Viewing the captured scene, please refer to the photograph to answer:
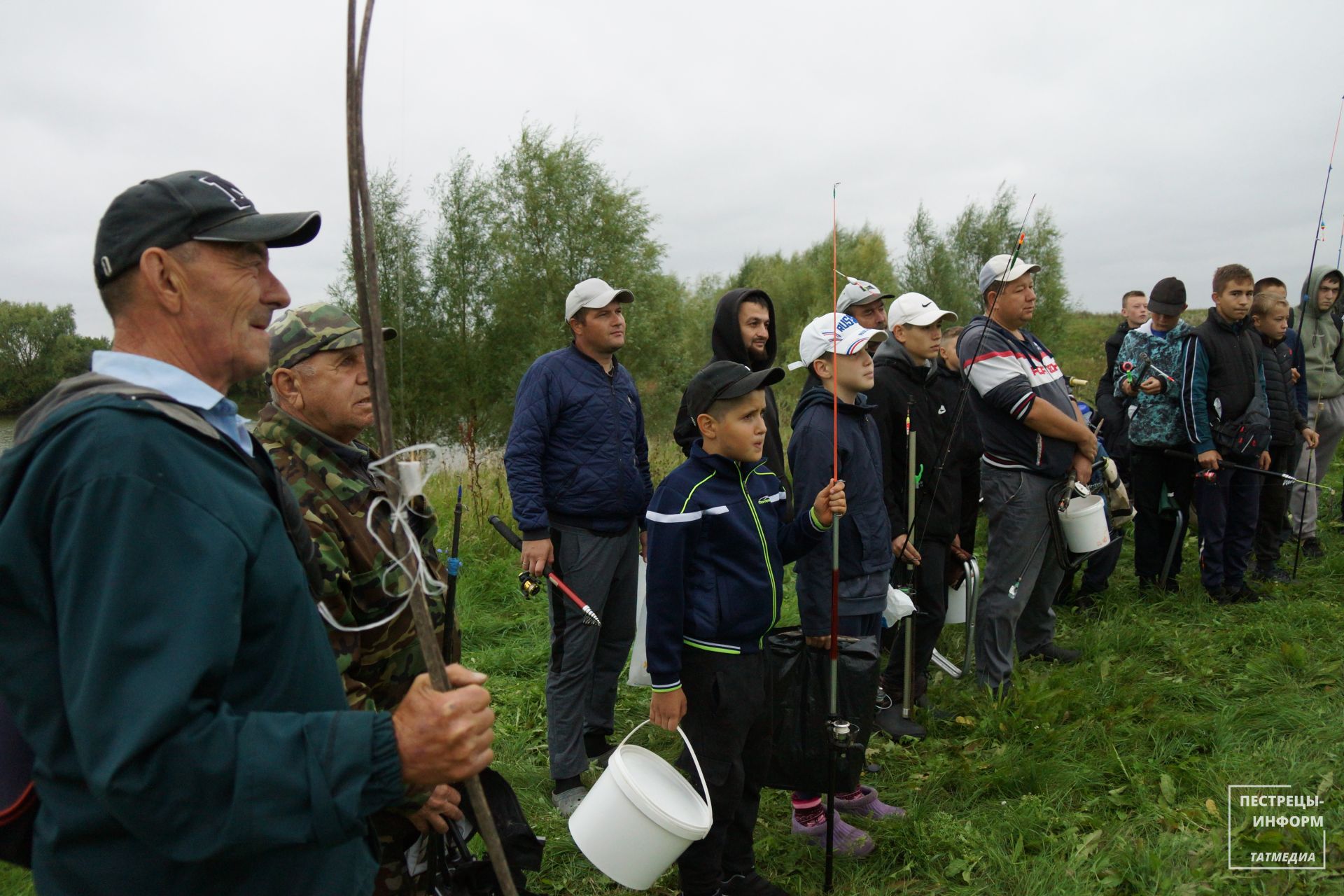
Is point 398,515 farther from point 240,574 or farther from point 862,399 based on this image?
point 862,399

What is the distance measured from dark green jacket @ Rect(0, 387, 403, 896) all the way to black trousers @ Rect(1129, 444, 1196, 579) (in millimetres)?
6559

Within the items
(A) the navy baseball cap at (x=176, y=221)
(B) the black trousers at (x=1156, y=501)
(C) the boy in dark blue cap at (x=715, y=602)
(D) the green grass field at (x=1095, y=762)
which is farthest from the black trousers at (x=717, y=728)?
(B) the black trousers at (x=1156, y=501)

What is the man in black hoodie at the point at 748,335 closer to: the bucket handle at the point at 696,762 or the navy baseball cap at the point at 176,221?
the bucket handle at the point at 696,762

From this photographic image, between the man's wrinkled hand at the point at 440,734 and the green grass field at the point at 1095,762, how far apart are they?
220cm

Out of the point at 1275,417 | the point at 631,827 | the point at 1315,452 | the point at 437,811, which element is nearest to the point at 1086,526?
the point at 1275,417

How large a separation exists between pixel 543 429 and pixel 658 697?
1540 mm

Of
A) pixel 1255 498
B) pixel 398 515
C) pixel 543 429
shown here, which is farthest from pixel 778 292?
pixel 398 515

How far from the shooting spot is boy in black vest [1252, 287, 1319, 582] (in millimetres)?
6438

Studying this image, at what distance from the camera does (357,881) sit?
1.44m

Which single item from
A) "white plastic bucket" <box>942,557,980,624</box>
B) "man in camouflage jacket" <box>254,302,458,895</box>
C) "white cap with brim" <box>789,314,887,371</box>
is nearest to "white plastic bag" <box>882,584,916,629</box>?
"white plastic bucket" <box>942,557,980,624</box>

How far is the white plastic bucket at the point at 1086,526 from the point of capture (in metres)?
4.82

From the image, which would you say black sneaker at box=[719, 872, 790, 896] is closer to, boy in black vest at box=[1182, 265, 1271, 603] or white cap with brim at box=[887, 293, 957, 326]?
white cap with brim at box=[887, 293, 957, 326]

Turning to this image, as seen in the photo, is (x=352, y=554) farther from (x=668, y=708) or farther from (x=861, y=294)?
(x=861, y=294)

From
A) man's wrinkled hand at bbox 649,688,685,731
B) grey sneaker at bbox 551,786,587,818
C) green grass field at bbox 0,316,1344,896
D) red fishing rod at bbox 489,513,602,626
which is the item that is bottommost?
grey sneaker at bbox 551,786,587,818
